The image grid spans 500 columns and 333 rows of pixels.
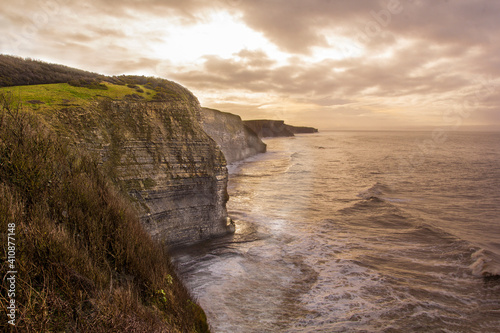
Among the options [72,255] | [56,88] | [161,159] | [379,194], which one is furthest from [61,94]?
[379,194]

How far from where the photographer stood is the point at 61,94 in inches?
539

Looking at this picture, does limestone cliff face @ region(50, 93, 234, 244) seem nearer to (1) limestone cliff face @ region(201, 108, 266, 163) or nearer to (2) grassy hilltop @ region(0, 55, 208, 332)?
(2) grassy hilltop @ region(0, 55, 208, 332)

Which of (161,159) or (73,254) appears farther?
(161,159)

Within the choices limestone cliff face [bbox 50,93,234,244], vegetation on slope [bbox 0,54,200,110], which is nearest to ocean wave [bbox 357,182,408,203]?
limestone cliff face [bbox 50,93,234,244]

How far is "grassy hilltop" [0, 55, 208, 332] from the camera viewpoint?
13.5ft

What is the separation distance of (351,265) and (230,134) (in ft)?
140

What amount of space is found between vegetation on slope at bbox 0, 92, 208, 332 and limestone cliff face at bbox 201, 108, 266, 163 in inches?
1525

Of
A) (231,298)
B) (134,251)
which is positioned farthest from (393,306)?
(134,251)

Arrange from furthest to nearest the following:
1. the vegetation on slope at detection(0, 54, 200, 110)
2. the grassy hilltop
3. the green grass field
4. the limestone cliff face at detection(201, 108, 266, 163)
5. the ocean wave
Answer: the limestone cliff face at detection(201, 108, 266, 163)
the ocean wave
the vegetation on slope at detection(0, 54, 200, 110)
the green grass field
the grassy hilltop

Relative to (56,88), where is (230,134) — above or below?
below

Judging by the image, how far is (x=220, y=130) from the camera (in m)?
50.5

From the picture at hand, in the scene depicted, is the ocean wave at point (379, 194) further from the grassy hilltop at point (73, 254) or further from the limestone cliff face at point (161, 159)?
the grassy hilltop at point (73, 254)

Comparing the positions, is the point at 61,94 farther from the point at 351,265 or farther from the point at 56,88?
the point at 351,265

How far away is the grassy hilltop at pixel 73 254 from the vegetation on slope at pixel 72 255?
16 mm
